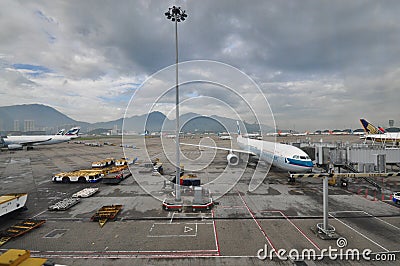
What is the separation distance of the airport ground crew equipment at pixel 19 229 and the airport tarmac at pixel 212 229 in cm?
41

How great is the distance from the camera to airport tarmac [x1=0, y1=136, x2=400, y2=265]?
1081cm

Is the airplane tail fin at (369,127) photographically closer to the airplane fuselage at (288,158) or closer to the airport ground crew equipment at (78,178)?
the airplane fuselage at (288,158)

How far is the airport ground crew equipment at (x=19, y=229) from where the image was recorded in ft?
41.3

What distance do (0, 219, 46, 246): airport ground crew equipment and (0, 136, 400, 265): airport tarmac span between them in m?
0.41

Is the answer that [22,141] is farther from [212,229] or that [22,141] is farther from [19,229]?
[212,229]

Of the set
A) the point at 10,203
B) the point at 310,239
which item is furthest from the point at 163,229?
the point at 10,203

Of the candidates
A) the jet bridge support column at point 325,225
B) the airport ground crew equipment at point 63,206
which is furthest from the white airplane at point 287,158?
the airport ground crew equipment at point 63,206

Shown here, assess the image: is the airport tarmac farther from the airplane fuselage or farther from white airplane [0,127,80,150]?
white airplane [0,127,80,150]

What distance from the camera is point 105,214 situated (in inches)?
608

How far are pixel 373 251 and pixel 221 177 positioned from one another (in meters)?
18.8

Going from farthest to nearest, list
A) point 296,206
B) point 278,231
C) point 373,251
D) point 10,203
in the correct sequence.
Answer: point 296,206, point 10,203, point 278,231, point 373,251

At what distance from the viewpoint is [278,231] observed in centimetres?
1338

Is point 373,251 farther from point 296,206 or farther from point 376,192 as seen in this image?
point 376,192

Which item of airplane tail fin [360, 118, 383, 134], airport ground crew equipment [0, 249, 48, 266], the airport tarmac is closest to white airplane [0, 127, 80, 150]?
the airport tarmac
